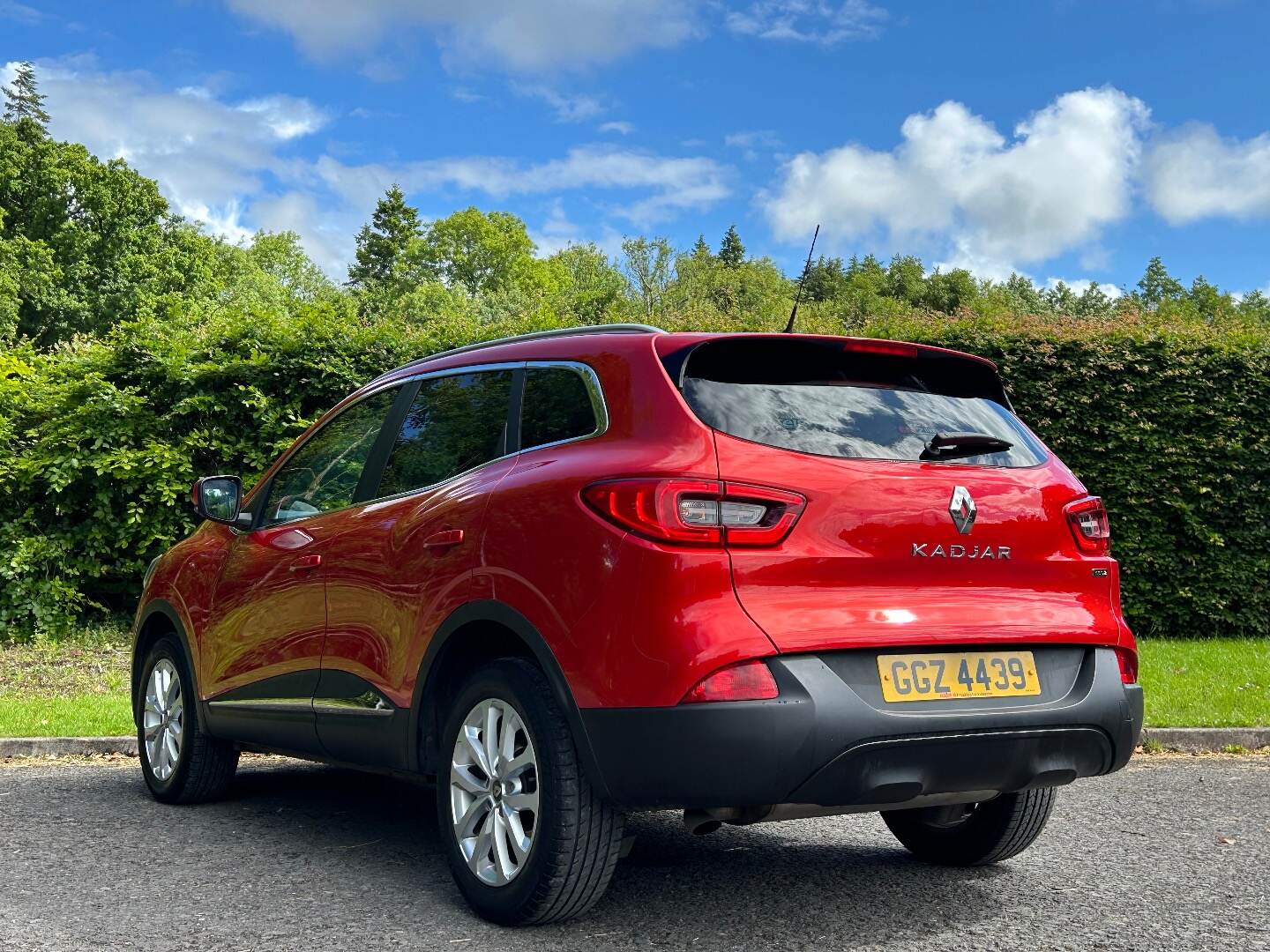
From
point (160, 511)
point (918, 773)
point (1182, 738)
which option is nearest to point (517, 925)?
point (918, 773)

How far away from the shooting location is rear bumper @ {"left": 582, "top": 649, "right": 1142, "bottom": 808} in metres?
3.54

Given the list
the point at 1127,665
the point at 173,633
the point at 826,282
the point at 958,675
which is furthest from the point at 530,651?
the point at 826,282

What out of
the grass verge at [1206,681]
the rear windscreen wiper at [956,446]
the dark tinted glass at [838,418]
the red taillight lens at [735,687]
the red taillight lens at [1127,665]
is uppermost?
the dark tinted glass at [838,418]

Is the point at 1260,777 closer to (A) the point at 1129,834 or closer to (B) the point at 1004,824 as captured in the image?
(A) the point at 1129,834

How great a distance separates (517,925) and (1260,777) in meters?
5.07

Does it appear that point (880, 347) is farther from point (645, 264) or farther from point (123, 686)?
point (645, 264)

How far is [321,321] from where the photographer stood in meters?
12.8

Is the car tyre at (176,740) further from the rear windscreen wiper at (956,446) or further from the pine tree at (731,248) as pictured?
the pine tree at (731,248)

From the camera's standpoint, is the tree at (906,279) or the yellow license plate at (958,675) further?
the tree at (906,279)

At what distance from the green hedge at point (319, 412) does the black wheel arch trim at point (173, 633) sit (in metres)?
5.45

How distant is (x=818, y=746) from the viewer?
11.7 ft

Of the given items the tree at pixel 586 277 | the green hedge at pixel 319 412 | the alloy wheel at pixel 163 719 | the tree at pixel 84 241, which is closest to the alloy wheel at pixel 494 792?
the alloy wheel at pixel 163 719

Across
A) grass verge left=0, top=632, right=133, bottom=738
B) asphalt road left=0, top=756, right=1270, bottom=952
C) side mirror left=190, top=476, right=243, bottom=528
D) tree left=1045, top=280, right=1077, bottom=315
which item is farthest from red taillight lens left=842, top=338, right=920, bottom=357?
tree left=1045, top=280, right=1077, bottom=315

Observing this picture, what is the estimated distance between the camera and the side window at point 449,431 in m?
4.63
